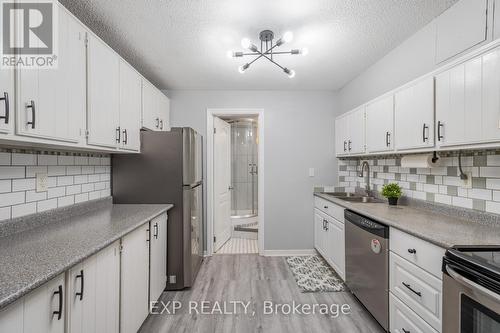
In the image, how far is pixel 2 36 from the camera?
1.10 metres

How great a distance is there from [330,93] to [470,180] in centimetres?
226

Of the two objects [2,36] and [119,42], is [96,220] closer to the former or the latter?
[2,36]

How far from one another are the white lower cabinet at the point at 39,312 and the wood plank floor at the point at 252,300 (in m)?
1.17

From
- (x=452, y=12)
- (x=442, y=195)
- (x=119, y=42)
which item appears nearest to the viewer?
(x=452, y=12)

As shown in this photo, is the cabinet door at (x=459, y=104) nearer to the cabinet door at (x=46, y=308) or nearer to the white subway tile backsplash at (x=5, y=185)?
the cabinet door at (x=46, y=308)

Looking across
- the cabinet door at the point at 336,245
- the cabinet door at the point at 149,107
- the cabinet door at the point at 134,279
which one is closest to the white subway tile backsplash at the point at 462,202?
the cabinet door at the point at 336,245

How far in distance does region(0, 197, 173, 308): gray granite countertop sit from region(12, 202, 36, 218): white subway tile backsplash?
2.2 inches

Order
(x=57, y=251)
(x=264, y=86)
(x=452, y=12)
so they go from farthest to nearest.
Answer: (x=264, y=86) → (x=452, y=12) → (x=57, y=251)

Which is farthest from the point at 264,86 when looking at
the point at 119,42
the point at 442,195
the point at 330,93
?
Result: the point at 442,195

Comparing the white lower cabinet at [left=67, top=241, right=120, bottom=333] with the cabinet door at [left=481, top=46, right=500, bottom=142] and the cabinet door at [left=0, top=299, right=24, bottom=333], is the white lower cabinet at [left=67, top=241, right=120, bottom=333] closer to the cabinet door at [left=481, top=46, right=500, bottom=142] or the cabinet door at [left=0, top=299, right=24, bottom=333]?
the cabinet door at [left=0, top=299, right=24, bottom=333]

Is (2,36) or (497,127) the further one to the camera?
(497,127)

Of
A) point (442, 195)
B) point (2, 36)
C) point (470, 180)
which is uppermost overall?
point (2, 36)

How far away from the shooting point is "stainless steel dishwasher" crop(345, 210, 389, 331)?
5.93ft

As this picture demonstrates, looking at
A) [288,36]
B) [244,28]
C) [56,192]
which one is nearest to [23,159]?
[56,192]
